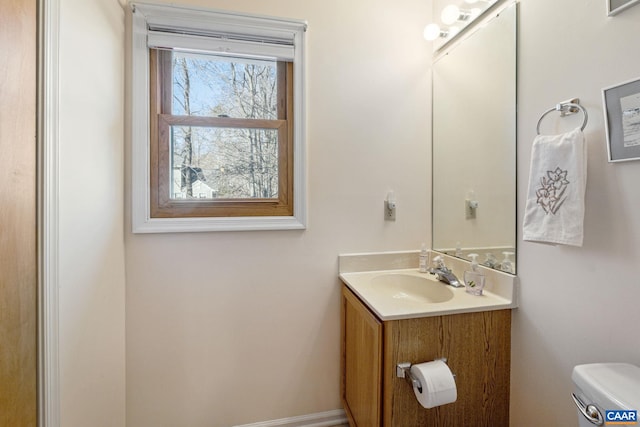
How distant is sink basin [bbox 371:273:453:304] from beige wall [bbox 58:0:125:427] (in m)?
1.25

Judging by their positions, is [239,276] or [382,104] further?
[382,104]

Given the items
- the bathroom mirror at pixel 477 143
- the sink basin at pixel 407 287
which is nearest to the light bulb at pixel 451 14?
the bathroom mirror at pixel 477 143

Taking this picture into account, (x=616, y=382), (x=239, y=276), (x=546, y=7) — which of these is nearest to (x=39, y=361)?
(x=239, y=276)

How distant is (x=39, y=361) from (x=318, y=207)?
1.20 m

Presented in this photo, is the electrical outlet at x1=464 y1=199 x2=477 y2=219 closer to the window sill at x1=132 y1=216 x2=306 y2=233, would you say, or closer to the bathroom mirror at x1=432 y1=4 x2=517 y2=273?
the bathroom mirror at x1=432 y1=4 x2=517 y2=273

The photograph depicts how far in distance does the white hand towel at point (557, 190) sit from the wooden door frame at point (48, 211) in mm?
1585

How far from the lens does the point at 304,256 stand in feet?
5.21

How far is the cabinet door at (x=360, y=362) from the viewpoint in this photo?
115 centimetres

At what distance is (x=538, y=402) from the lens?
1099mm

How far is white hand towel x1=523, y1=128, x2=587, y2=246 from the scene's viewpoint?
2.98 feet

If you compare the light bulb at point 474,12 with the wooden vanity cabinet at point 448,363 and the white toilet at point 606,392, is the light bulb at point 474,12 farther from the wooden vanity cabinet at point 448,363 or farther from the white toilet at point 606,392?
the white toilet at point 606,392

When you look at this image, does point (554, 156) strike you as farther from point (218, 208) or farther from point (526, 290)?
point (218, 208)

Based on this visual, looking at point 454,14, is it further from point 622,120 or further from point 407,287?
point 407,287

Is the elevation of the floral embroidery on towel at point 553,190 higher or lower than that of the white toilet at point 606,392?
higher
